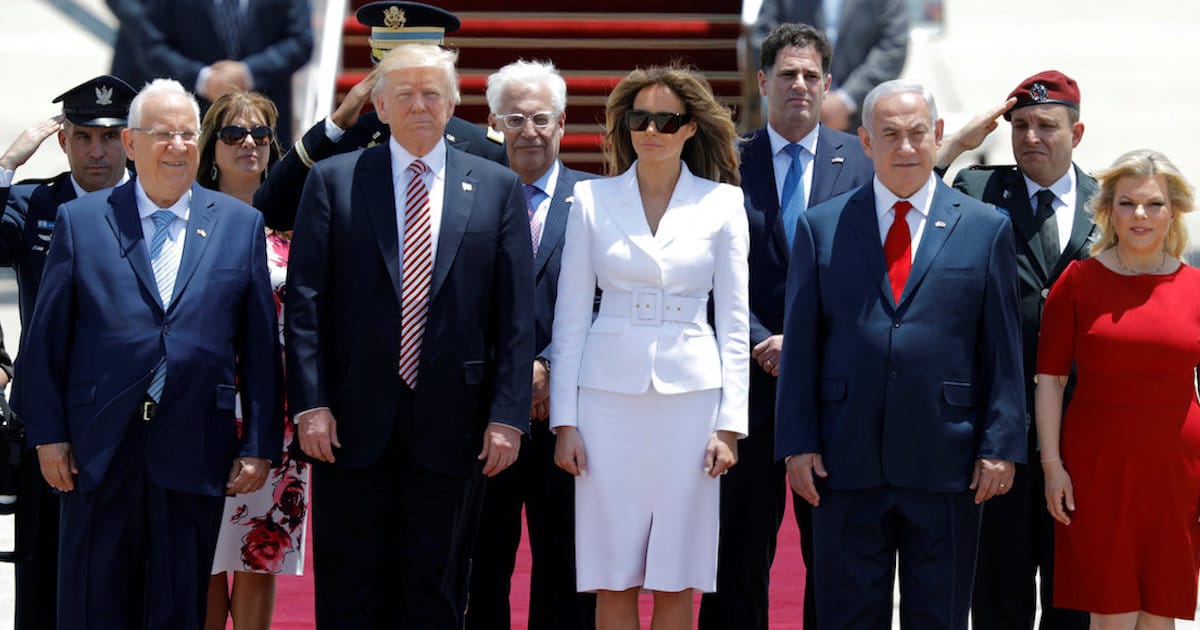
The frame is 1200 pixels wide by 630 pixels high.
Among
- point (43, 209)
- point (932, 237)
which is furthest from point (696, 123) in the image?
point (43, 209)

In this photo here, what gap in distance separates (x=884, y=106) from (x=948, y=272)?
0.49 m

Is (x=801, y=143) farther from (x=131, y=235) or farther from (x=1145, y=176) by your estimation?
(x=131, y=235)

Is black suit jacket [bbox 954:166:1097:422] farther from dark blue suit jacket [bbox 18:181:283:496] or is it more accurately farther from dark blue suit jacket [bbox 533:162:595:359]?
dark blue suit jacket [bbox 18:181:283:496]

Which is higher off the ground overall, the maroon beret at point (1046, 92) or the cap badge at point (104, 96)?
the maroon beret at point (1046, 92)

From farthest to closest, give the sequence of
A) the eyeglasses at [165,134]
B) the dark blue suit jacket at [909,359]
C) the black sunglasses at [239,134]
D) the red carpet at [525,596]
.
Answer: the red carpet at [525,596], the black sunglasses at [239,134], the eyeglasses at [165,134], the dark blue suit jacket at [909,359]

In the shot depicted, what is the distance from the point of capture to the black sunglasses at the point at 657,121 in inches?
201

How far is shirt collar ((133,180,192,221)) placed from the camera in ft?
16.7

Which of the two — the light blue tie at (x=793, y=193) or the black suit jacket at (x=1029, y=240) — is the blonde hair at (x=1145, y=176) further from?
the light blue tie at (x=793, y=193)

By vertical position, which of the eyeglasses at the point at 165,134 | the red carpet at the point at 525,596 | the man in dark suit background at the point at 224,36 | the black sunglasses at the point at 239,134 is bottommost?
the red carpet at the point at 525,596

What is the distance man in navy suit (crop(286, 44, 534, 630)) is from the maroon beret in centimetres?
168

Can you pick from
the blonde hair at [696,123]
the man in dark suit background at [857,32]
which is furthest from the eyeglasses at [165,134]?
the man in dark suit background at [857,32]

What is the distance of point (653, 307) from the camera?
5.05m

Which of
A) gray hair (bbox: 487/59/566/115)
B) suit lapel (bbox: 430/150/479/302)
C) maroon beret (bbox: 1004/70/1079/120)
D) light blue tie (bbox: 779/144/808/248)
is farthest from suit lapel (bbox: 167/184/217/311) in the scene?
maroon beret (bbox: 1004/70/1079/120)

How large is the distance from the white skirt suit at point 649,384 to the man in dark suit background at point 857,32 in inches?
145
